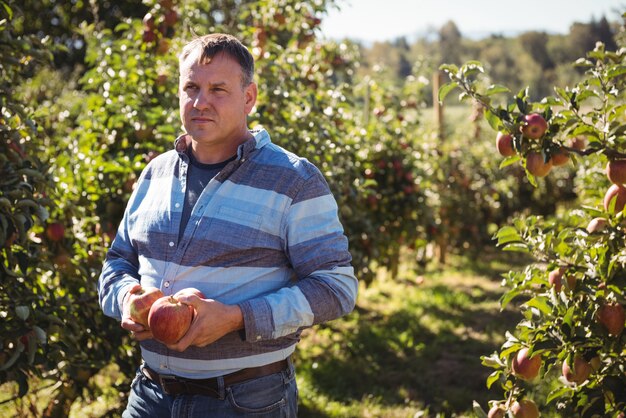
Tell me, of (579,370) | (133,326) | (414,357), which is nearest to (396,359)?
(414,357)

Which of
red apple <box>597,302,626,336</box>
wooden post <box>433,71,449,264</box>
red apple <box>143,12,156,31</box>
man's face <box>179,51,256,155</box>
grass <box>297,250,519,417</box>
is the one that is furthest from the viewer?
wooden post <box>433,71,449,264</box>

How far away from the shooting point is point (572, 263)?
2268 millimetres

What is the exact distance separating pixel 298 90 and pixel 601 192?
1639 millimetres

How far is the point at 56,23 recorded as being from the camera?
13.7 meters

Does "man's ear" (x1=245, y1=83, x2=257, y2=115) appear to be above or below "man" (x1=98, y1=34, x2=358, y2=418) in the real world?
above

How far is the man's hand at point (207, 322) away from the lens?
1.41 meters

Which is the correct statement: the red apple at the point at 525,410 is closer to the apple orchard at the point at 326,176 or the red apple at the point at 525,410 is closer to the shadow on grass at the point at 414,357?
the apple orchard at the point at 326,176

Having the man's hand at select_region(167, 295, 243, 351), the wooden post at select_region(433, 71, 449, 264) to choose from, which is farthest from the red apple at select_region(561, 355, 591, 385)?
the wooden post at select_region(433, 71, 449, 264)

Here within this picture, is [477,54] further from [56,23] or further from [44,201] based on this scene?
[44,201]

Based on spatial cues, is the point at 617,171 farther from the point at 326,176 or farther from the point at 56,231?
the point at 56,231

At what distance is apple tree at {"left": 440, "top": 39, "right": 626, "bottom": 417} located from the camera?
6.88 feet

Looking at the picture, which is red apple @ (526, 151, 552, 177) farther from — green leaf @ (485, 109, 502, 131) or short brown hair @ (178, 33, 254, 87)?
short brown hair @ (178, 33, 254, 87)

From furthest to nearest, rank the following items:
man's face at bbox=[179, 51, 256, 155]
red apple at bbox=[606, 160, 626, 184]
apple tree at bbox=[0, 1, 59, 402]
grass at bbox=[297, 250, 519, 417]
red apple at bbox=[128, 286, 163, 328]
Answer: grass at bbox=[297, 250, 519, 417] < apple tree at bbox=[0, 1, 59, 402] < red apple at bbox=[606, 160, 626, 184] < man's face at bbox=[179, 51, 256, 155] < red apple at bbox=[128, 286, 163, 328]

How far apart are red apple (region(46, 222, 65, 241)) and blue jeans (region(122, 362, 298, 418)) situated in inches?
57.1
